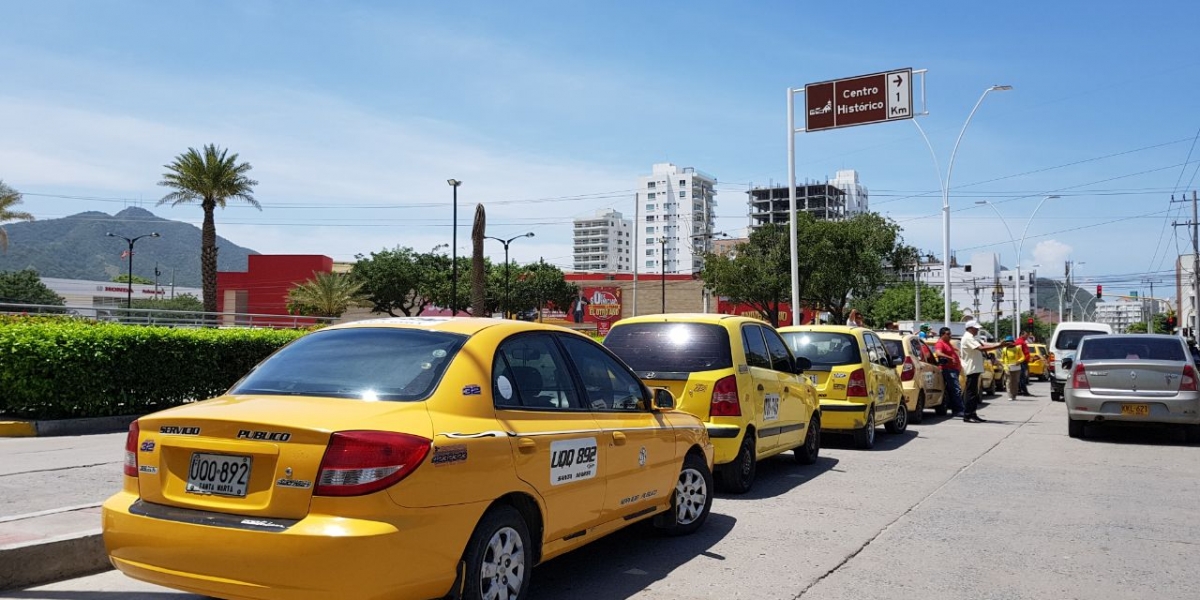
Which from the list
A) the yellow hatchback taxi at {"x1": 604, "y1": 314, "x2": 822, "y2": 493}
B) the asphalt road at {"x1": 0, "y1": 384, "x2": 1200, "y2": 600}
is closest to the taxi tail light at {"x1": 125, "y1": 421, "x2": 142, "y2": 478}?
the asphalt road at {"x1": 0, "y1": 384, "x2": 1200, "y2": 600}

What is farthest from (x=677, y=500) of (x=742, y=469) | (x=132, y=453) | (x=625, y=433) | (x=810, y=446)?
(x=810, y=446)

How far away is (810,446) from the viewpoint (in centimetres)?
1073

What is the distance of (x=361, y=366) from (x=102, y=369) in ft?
32.0

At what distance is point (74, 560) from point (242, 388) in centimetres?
189

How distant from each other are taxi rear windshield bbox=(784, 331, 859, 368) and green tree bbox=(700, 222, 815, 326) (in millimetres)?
37176

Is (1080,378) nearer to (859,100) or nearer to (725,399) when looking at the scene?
(725,399)

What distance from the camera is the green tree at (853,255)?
43.6 meters

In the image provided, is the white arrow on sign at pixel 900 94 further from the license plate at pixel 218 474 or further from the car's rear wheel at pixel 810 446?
the license plate at pixel 218 474

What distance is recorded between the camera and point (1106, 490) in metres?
9.20

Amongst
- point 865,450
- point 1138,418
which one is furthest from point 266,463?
point 1138,418

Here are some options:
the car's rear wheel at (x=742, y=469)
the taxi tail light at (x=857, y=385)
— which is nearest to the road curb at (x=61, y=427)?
the car's rear wheel at (x=742, y=469)

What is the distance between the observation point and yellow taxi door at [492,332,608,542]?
15.6 feet

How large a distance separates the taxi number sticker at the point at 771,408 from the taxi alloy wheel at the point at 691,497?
83.4 inches

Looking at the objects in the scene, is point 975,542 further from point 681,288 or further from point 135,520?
point 681,288
